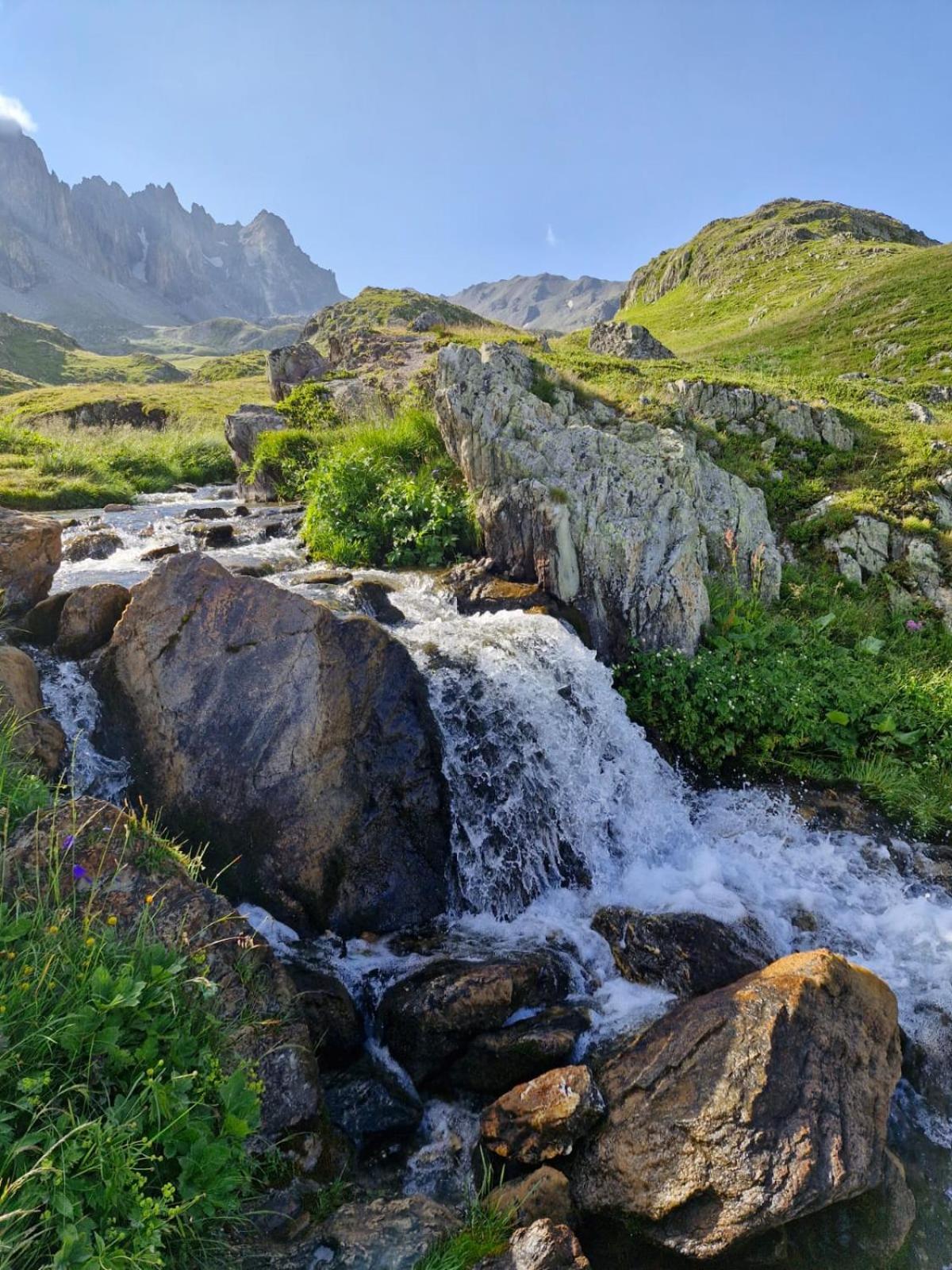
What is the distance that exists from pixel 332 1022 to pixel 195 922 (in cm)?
207

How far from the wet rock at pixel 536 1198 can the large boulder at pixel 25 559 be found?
8888 millimetres

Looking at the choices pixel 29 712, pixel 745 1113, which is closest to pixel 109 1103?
pixel 745 1113

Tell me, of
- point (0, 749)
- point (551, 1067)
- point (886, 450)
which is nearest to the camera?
point (0, 749)

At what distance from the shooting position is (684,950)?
6645mm

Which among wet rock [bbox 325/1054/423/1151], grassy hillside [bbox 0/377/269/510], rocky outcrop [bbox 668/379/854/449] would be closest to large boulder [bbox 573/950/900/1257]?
wet rock [bbox 325/1054/423/1151]

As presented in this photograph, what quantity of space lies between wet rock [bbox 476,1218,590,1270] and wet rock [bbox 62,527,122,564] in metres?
13.9

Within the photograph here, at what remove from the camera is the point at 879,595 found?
13.5 m

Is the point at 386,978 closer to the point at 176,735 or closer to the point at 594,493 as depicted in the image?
the point at 176,735

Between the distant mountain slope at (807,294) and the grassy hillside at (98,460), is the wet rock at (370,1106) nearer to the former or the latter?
the grassy hillside at (98,460)

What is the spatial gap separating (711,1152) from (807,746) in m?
6.77

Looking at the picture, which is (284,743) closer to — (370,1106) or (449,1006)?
(449,1006)

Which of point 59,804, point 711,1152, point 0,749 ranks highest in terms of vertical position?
point 0,749

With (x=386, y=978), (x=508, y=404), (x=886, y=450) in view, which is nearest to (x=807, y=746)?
(x=386, y=978)

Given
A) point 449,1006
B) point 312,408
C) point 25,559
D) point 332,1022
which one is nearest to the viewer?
point 332,1022
